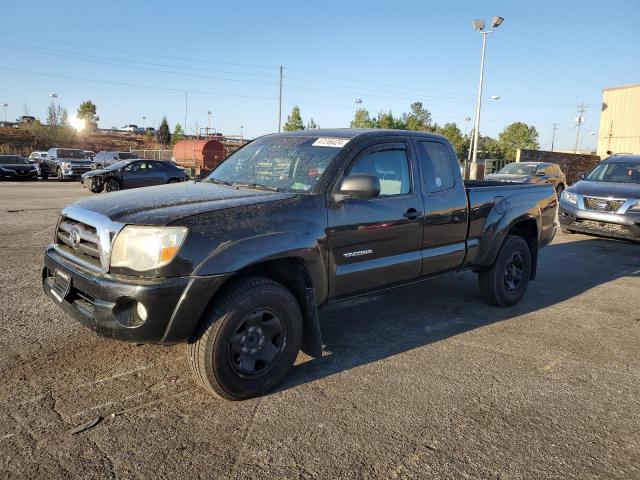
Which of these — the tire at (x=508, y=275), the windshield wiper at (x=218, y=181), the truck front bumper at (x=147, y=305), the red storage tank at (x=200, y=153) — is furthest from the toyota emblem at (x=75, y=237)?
the red storage tank at (x=200, y=153)

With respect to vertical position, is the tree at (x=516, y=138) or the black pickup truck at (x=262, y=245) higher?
the tree at (x=516, y=138)

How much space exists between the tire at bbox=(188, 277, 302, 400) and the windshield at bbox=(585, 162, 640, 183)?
946cm

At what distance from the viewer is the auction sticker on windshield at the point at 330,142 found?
13.3 ft

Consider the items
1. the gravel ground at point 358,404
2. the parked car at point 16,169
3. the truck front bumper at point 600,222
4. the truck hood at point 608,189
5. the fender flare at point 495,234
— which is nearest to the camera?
the gravel ground at point 358,404

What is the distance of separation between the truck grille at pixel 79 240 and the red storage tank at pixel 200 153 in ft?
106

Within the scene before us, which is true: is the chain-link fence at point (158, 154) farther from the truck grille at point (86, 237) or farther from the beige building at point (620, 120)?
the truck grille at point (86, 237)

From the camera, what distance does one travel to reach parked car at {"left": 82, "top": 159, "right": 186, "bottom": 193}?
1889 cm

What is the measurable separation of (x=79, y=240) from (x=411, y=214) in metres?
2.57

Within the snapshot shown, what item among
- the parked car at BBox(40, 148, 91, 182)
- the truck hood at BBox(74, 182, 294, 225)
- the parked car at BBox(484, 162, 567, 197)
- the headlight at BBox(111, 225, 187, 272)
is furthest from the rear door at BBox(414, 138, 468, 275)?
the parked car at BBox(40, 148, 91, 182)

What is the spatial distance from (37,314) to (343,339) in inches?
113

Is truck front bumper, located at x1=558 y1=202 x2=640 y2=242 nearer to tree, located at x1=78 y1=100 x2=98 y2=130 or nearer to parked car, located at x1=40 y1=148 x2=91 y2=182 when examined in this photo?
parked car, located at x1=40 y1=148 x2=91 y2=182

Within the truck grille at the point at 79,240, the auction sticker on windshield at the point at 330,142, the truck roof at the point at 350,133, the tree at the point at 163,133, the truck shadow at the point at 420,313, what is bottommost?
the truck shadow at the point at 420,313

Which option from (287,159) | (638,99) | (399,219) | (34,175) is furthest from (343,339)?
(638,99)

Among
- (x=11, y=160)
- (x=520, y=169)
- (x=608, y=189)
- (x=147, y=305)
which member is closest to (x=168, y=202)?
(x=147, y=305)
